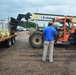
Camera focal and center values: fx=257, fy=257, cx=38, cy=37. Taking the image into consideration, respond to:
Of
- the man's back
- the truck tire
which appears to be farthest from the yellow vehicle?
the man's back

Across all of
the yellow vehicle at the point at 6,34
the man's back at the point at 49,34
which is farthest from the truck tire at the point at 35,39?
the man's back at the point at 49,34

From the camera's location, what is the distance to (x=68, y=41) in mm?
19812

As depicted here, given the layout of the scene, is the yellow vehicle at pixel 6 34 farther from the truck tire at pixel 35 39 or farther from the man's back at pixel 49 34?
the man's back at pixel 49 34

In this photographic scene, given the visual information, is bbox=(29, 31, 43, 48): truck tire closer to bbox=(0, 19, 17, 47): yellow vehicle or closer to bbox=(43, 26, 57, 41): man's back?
bbox=(0, 19, 17, 47): yellow vehicle

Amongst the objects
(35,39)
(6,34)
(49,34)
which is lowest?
(35,39)

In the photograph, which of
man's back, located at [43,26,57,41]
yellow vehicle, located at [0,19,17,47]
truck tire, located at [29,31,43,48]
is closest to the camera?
man's back, located at [43,26,57,41]

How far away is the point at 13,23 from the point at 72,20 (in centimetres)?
689

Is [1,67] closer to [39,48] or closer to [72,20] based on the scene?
[39,48]

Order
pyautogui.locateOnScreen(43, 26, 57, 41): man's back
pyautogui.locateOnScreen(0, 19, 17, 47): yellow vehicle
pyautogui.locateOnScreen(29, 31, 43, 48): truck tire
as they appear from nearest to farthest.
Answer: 1. pyautogui.locateOnScreen(43, 26, 57, 41): man's back
2. pyautogui.locateOnScreen(0, 19, 17, 47): yellow vehicle
3. pyautogui.locateOnScreen(29, 31, 43, 48): truck tire

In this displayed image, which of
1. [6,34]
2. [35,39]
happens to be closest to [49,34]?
[35,39]

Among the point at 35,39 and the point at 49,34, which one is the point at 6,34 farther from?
the point at 49,34

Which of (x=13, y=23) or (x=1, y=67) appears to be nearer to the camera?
(x=1, y=67)

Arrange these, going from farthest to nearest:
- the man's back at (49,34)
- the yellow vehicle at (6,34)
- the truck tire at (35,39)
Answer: the truck tire at (35,39)
the yellow vehicle at (6,34)
the man's back at (49,34)

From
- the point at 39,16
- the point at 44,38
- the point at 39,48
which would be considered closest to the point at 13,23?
the point at 39,16
